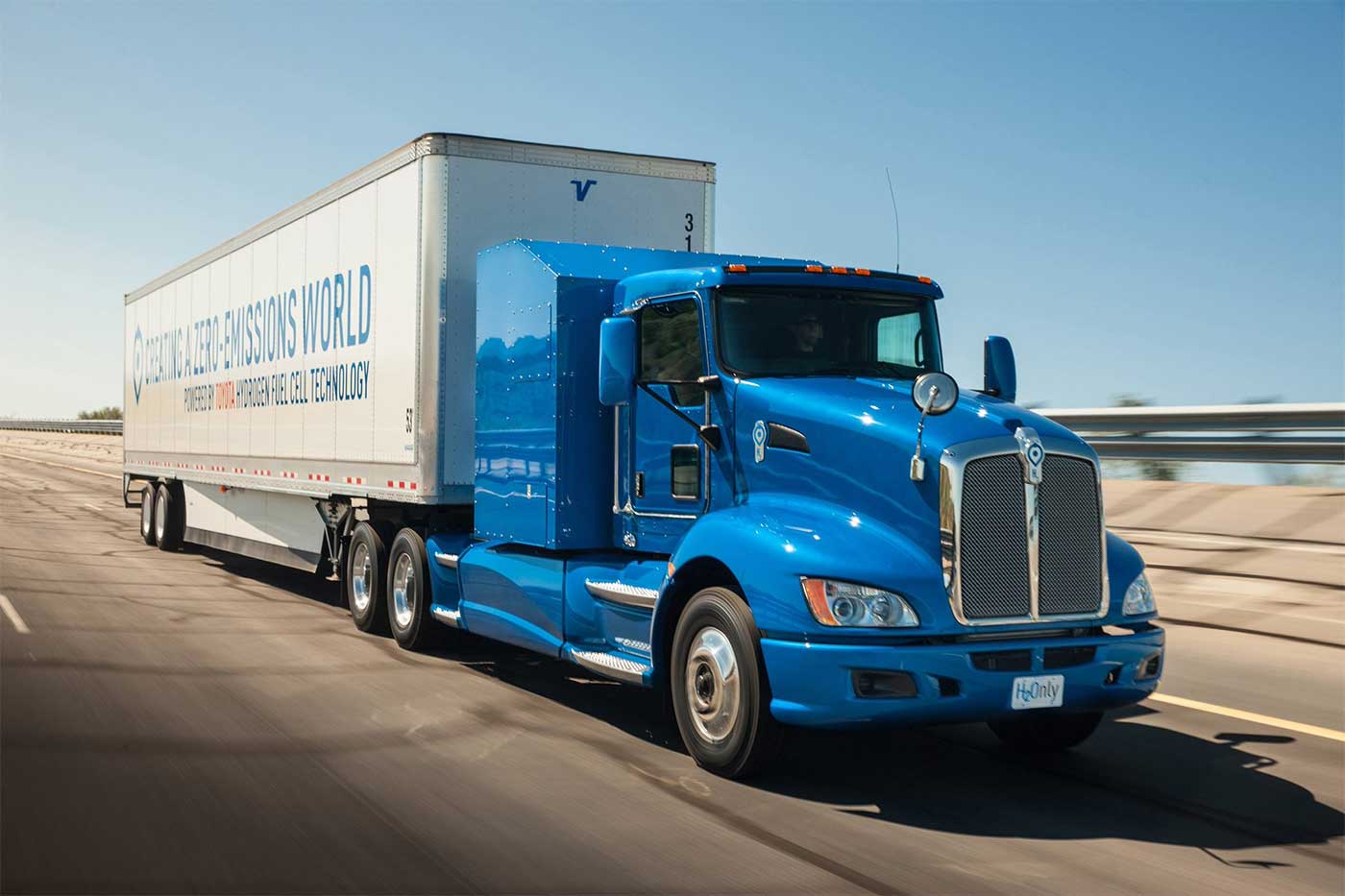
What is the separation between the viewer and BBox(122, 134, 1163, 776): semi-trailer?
626 cm

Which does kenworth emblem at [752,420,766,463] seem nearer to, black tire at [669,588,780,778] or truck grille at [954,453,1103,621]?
black tire at [669,588,780,778]

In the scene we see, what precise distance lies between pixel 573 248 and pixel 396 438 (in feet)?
9.35

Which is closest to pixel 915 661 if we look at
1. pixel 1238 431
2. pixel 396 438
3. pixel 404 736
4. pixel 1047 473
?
pixel 1047 473

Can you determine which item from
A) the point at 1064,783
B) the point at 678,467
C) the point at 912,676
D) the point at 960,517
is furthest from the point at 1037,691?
the point at 678,467

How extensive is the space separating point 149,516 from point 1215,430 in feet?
51.3

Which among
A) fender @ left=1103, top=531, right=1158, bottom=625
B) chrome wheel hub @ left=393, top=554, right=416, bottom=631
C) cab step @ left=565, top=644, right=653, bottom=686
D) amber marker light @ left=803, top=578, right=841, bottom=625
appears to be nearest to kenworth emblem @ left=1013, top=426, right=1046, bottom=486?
fender @ left=1103, top=531, right=1158, bottom=625

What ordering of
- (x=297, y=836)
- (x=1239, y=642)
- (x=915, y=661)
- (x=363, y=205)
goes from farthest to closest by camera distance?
(x=363, y=205), (x=1239, y=642), (x=915, y=661), (x=297, y=836)

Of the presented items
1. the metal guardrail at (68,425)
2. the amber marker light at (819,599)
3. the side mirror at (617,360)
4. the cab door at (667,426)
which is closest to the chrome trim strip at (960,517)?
the amber marker light at (819,599)

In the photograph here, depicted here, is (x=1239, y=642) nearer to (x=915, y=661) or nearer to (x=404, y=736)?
A: (x=915, y=661)

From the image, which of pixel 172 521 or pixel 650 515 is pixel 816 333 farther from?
pixel 172 521

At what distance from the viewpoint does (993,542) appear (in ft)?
20.8

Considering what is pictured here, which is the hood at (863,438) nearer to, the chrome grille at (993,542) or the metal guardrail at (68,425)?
the chrome grille at (993,542)

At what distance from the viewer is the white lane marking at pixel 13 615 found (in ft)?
35.8

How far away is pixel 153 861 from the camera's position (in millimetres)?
5039
